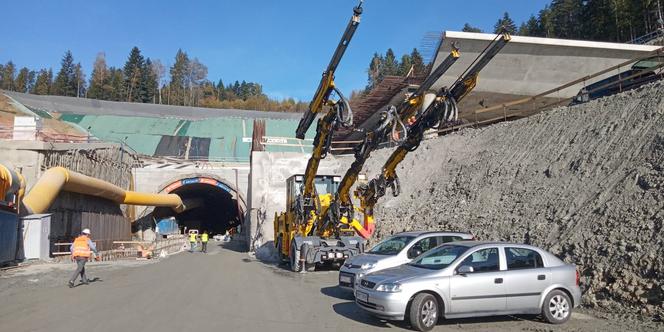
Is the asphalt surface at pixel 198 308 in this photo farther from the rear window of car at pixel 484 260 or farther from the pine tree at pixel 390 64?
the pine tree at pixel 390 64

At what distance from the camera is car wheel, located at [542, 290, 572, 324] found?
883cm

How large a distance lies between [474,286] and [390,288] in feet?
4.80

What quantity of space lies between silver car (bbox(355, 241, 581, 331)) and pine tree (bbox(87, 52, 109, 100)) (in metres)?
133

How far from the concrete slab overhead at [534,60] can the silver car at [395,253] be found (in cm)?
2069

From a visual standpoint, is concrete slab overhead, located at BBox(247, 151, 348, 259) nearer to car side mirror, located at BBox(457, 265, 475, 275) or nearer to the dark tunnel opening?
the dark tunnel opening

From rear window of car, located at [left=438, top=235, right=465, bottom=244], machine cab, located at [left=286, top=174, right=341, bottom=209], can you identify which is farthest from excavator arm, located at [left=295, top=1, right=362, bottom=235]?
rear window of car, located at [left=438, top=235, right=465, bottom=244]

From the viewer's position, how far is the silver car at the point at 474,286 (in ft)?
27.1

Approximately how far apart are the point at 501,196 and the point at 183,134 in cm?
4975

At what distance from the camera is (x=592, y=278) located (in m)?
10.7

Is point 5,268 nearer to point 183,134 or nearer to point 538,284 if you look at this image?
point 538,284

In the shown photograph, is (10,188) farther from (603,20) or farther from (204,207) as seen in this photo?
(603,20)

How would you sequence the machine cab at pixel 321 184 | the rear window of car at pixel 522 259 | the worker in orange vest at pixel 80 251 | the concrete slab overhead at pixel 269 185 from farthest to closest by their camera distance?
the concrete slab overhead at pixel 269 185, the machine cab at pixel 321 184, the worker in orange vest at pixel 80 251, the rear window of car at pixel 522 259

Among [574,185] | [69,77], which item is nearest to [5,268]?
[574,185]

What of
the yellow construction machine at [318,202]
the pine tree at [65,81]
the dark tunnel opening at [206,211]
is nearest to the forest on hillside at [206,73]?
the pine tree at [65,81]
